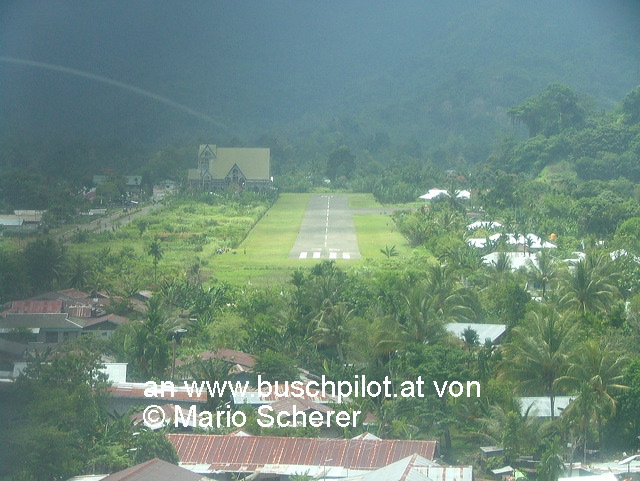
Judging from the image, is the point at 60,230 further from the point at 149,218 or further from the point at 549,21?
the point at 549,21

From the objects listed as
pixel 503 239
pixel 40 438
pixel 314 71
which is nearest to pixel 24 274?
pixel 40 438

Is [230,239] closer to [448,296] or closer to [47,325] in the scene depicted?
[47,325]

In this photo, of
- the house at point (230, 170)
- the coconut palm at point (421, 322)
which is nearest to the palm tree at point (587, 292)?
the coconut palm at point (421, 322)

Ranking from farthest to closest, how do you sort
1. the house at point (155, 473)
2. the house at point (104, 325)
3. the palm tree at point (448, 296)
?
the house at point (104, 325) → the palm tree at point (448, 296) → the house at point (155, 473)

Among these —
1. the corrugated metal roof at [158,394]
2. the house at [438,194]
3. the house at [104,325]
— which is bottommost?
the corrugated metal roof at [158,394]

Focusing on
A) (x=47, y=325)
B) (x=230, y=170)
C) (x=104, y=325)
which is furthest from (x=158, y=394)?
(x=230, y=170)

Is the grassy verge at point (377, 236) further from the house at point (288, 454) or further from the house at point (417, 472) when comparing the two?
the house at point (417, 472)

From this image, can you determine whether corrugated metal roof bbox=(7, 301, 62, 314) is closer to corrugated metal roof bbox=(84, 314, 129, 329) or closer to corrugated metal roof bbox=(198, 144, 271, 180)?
corrugated metal roof bbox=(84, 314, 129, 329)
